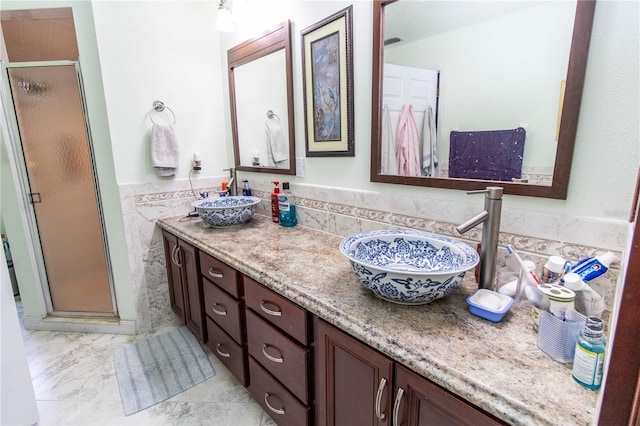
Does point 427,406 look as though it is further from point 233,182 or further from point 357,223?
point 233,182

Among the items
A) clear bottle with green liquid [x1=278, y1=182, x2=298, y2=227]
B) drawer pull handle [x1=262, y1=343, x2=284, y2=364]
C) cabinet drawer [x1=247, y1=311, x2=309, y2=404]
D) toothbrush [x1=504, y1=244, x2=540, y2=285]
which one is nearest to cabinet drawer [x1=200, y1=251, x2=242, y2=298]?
cabinet drawer [x1=247, y1=311, x2=309, y2=404]

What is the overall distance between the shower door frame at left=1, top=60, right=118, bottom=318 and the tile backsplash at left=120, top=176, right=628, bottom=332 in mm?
291

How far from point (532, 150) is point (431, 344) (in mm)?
688

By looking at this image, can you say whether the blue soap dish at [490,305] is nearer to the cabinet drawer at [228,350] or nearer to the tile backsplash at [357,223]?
the tile backsplash at [357,223]

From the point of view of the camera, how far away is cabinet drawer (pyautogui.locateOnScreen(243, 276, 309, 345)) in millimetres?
1009

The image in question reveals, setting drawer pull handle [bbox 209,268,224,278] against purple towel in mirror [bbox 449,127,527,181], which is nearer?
purple towel in mirror [bbox 449,127,527,181]

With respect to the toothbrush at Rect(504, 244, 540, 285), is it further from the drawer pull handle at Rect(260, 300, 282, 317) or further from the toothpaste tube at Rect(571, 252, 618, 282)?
the drawer pull handle at Rect(260, 300, 282, 317)

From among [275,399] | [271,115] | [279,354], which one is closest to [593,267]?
[279,354]

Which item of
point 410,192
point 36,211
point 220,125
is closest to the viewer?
point 410,192

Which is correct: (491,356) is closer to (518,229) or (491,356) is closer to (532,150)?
(518,229)

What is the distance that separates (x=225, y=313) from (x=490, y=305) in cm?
115

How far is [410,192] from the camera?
4.15 ft

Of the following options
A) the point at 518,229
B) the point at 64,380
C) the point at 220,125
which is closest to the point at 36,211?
the point at 64,380

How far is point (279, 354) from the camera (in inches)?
45.3
